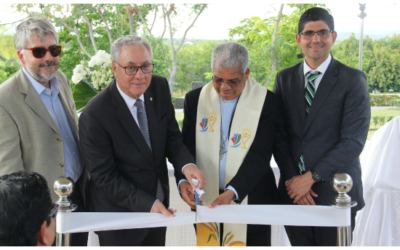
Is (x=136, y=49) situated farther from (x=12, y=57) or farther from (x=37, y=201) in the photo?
(x=12, y=57)

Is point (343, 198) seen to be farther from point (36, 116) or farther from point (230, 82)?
point (36, 116)

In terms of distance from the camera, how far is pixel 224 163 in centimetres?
226

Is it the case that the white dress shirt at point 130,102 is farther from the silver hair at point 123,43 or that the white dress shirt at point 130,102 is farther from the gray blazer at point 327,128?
the gray blazer at point 327,128

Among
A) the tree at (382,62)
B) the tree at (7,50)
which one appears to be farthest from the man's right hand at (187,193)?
the tree at (7,50)

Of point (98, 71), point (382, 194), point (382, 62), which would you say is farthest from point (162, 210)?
point (382, 62)

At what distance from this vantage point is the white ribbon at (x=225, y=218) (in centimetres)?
160

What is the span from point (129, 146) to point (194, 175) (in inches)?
16.6

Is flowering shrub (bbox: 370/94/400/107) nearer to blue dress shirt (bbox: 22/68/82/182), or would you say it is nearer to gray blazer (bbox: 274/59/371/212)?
gray blazer (bbox: 274/59/371/212)

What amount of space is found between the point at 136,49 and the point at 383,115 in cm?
927

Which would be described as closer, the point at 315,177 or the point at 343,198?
the point at 343,198

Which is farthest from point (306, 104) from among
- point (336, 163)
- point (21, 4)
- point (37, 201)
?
point (21, 4)

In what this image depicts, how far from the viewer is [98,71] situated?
2547 millimetres

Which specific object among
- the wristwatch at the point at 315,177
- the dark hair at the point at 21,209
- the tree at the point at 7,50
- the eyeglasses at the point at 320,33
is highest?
the tree at the point at 7,50

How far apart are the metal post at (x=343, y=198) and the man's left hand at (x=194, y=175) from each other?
0.72 metres
